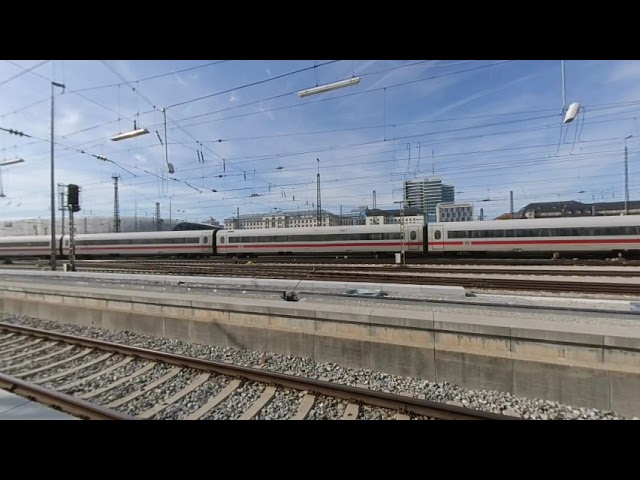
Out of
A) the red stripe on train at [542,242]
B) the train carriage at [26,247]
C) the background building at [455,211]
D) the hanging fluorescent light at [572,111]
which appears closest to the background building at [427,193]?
the red stripe on train at [542,242]

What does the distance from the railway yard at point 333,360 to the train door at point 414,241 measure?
13816 mm

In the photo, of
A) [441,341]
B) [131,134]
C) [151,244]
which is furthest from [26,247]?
[441,341]

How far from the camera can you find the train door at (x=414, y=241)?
21453mm

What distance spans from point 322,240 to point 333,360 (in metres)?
17.8

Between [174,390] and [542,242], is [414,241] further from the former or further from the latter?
[174,390]

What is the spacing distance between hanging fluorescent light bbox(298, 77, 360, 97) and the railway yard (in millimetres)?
5546

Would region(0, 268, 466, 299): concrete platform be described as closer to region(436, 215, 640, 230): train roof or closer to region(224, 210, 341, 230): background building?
region(436, 215, 640, 230): train roof

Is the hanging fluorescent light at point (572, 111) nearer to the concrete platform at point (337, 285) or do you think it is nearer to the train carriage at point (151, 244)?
the concrete platform at point (337, 285)

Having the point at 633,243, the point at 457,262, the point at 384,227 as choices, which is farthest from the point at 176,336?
the point at 633,243

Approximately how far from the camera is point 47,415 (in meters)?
3.95

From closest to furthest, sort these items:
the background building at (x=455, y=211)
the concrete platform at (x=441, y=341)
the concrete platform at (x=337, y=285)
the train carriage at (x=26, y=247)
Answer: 1. the concrete platform at (x=441, y=341)
2. the concrete platform at (x=337, y=285)
3. the train carriage at (x=26, y=247)
4. the background building at (x=455, y=211)
